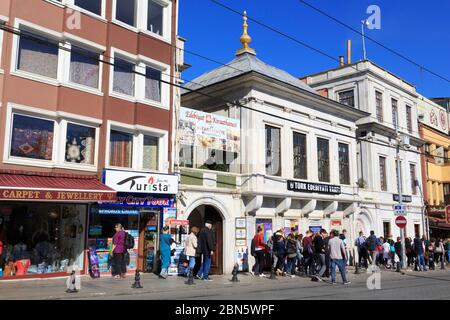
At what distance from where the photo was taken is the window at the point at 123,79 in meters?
17.8

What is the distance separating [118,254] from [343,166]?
51.9 ft

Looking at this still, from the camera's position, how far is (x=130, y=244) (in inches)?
616

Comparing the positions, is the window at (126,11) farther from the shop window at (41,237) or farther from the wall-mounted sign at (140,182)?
the shop window at (41,237)

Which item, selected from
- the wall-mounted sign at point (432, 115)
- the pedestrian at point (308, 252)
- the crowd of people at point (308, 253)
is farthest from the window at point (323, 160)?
the wall-mounted sign at point (432, 115)

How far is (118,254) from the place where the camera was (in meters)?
15.5

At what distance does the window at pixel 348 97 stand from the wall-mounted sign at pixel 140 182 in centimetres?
1792

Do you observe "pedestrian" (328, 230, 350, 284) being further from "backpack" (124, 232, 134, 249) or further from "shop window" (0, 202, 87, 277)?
"shop window" (0, 202, 87, 277)

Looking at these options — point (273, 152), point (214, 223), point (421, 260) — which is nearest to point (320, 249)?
point (214, 223)

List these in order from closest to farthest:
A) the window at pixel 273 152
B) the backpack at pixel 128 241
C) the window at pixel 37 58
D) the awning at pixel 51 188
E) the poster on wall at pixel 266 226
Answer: the awning at pixel 51 188, the window at pixel 37 58, the backpack at pixel 128 241, the poster on wall at pixel 266 226, the window at pixel 273 152

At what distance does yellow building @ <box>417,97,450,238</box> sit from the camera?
119 ft

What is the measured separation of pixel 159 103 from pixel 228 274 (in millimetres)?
7727

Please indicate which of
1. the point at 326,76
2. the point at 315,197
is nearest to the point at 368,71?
the point at 326,76

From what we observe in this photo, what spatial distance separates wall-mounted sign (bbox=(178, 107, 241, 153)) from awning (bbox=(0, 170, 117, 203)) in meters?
4.96

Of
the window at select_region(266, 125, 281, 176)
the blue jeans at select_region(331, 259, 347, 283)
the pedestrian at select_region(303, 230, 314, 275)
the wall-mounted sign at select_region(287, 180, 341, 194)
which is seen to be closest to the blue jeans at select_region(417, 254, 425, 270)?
the wall-mounted sign at select_region(287, 180, 341, 194)
